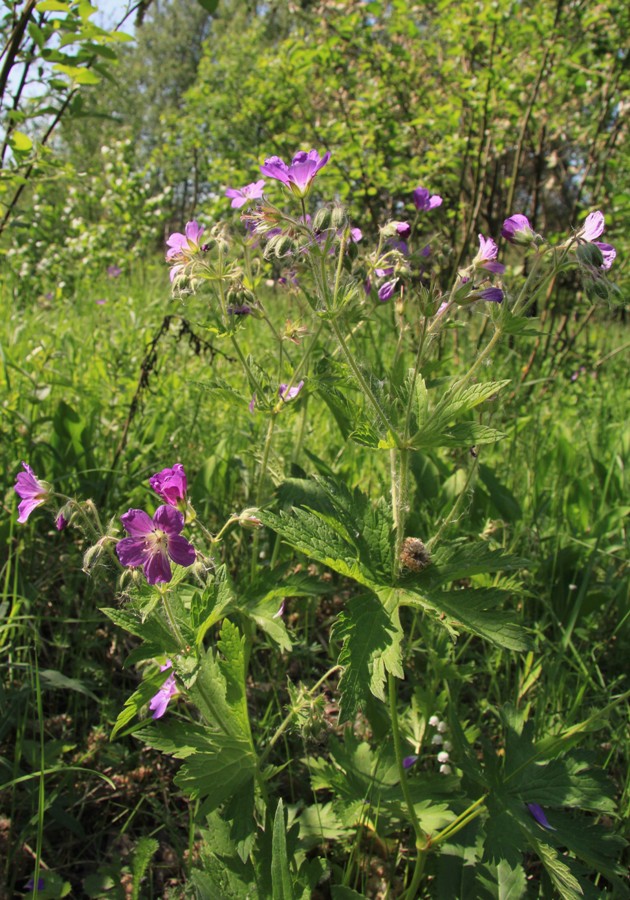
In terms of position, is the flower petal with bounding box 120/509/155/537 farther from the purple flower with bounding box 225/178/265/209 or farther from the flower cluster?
the purple flower with bounding box 225/178/265/209

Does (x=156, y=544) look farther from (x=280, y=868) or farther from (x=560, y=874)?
(x=560, y=874)

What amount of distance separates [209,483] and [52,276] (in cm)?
529

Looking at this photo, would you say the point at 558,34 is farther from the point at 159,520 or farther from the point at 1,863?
the point at 1,863

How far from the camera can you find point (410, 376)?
4.23 feet

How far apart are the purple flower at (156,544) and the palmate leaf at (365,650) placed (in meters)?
0.30

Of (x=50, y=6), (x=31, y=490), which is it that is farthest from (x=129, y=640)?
(x=50, y=6)

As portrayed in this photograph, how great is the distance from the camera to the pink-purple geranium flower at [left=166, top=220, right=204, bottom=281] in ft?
4.99

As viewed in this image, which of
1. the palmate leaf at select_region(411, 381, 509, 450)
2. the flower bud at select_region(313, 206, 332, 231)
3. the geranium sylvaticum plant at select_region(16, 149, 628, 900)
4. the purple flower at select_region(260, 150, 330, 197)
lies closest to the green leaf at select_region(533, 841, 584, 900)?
Result: the geranium sylvaticum plant at select_region(16, 149, 628, 900)

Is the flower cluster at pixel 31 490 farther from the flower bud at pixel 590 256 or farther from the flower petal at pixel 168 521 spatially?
the flower bud at pixel 590 256

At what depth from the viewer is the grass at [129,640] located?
156cm

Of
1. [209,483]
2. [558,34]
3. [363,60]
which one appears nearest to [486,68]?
[558,34]

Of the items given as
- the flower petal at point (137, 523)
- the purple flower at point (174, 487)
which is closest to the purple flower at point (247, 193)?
the purple flower at point (174, 487)

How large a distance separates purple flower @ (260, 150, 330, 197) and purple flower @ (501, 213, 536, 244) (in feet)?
1.32

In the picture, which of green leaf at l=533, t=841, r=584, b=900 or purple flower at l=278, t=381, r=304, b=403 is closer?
green leaf at l=533, t=841, r=584, b=900
